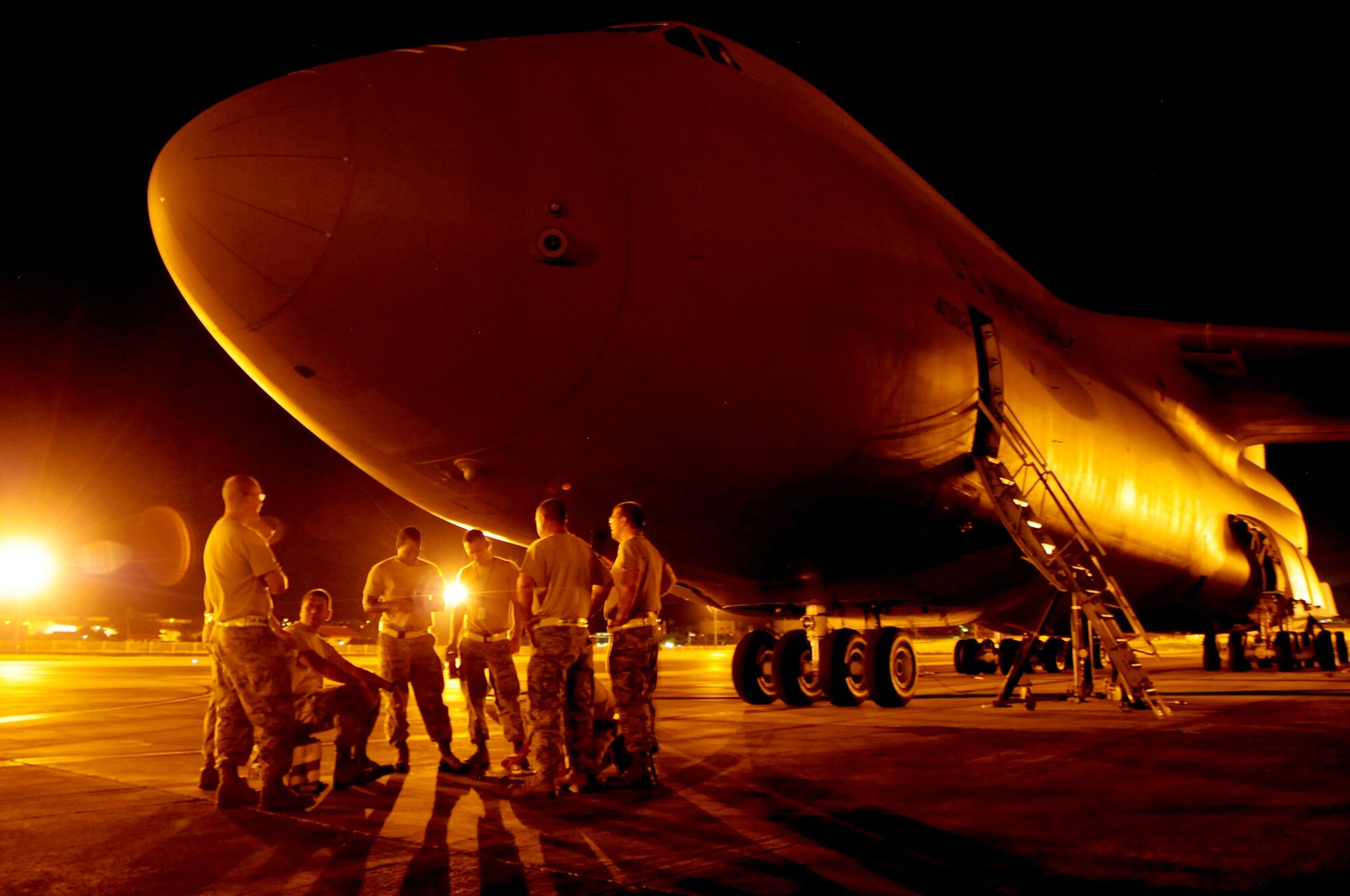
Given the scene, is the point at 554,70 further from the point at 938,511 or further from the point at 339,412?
the point at 938,511

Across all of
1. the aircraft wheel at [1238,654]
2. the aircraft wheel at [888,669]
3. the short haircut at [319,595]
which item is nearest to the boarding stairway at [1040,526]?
the aircraft wheel at [888,669]

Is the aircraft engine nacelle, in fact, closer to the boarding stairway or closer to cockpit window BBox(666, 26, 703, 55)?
the boarding stairway

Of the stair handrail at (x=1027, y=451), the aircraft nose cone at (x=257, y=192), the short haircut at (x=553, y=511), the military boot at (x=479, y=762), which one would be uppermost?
the aircraft nose cone at (x=257, y=192)

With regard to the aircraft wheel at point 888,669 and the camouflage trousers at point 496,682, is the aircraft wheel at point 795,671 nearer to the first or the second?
the aircraft wheel at point 888,669

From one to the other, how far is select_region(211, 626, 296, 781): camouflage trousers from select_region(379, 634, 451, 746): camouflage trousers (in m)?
1.26

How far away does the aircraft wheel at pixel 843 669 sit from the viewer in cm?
898

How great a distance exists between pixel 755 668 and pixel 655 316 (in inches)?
211

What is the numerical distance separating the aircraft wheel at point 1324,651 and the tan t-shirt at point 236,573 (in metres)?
18.1

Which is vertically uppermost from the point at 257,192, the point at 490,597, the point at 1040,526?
the point at 257,192

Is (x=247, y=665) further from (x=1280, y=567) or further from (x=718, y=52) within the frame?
(x=1280, y=567)

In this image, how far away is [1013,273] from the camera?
1030cm

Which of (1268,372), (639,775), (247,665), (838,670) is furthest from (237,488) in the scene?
(1268,372)

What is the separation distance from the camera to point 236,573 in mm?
4441

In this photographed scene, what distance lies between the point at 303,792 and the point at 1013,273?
27.8 ft
